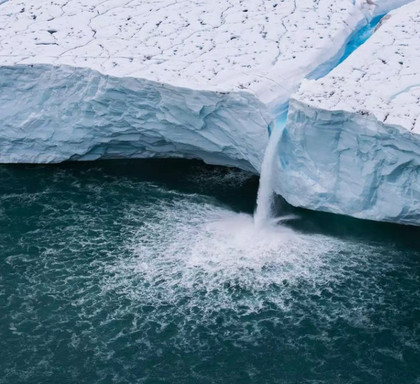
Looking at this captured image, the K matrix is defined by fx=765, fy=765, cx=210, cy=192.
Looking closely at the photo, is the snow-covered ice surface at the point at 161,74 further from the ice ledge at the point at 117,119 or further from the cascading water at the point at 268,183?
the cascading water at the point at 268,183

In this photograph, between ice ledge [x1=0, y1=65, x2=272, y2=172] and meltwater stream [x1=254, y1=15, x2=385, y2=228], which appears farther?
ice ledge [x1=0, y1=65, x2=272, y2=172]

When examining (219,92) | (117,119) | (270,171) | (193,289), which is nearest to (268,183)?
(270,171)

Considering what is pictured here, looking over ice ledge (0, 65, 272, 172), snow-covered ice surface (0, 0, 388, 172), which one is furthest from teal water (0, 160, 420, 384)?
snow-covered ice surface (0, 0, 388, 172)

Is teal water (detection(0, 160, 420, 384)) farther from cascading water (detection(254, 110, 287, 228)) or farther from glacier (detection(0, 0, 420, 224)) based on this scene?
glacier (detection(0, 0, 420, 224))

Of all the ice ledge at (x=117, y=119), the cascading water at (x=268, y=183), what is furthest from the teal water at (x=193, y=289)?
the ice ledge at (x=117, y=119)

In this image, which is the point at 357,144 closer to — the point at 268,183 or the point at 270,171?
the point at 270,171

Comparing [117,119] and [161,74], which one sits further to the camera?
[117,119]
